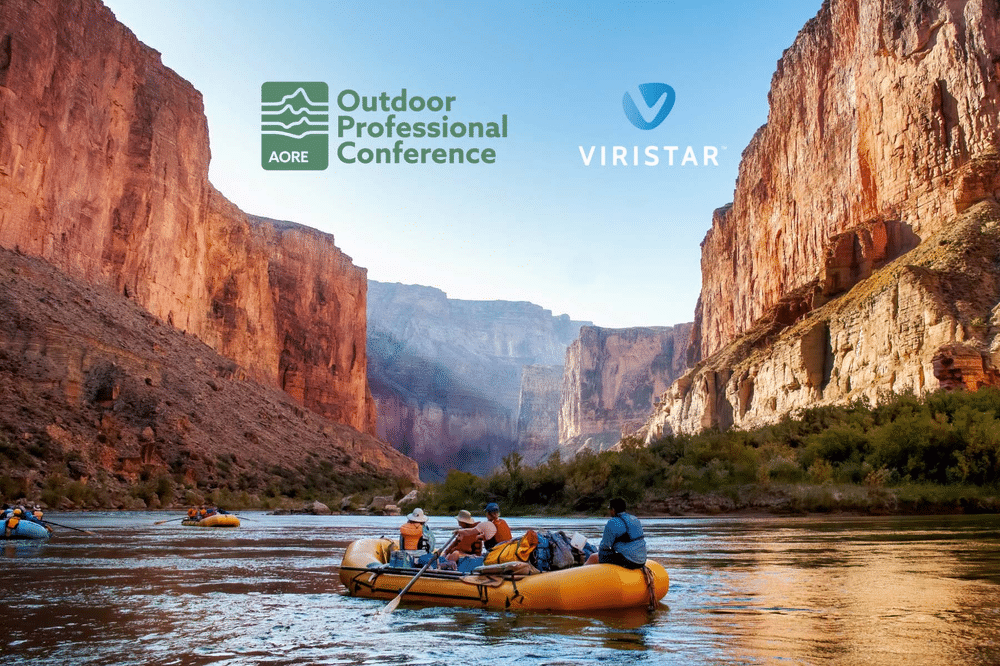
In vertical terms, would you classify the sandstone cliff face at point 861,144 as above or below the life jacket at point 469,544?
above

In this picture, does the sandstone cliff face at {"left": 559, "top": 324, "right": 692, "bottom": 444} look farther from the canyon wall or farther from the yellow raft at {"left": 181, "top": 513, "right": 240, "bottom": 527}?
the yellow raft at {"left": 181, "top": 513, "right": 240, "bottom": 527}

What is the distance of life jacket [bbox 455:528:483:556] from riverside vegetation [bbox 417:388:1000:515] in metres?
24.7

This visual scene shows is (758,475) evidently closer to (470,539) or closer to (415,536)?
(415,536)

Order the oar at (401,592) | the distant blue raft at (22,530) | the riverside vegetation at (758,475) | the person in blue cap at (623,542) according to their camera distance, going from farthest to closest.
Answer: the riverside vegetation at (758,475)
the distant blue raft at (22,530)
the oar at (401,592)
the person in blue cap at (623,542)

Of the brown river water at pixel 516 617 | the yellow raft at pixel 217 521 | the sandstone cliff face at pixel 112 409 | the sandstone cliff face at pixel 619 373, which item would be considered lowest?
the yellow raft at pixel 217 521

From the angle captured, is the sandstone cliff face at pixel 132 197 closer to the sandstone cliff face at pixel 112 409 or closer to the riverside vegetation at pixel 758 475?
the sandstone cliff face at pixel 112 409

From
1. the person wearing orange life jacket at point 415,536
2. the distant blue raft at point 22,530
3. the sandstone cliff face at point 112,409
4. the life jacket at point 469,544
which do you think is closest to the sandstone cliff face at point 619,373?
the sandstone cliff face at point 112,409

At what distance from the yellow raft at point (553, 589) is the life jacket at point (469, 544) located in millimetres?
884

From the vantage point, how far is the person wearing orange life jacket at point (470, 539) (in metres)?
12.3

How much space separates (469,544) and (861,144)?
203ft

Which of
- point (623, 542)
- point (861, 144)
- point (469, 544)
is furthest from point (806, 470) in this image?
point (861, 144)

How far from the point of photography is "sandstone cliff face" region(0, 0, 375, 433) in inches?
2156

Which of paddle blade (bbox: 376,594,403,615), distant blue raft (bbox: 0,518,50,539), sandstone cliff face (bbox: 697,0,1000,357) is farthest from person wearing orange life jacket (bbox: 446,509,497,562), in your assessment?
sandstone cliff face (bbox: 697,0,1000,357)

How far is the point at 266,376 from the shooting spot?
9106 centimetres
